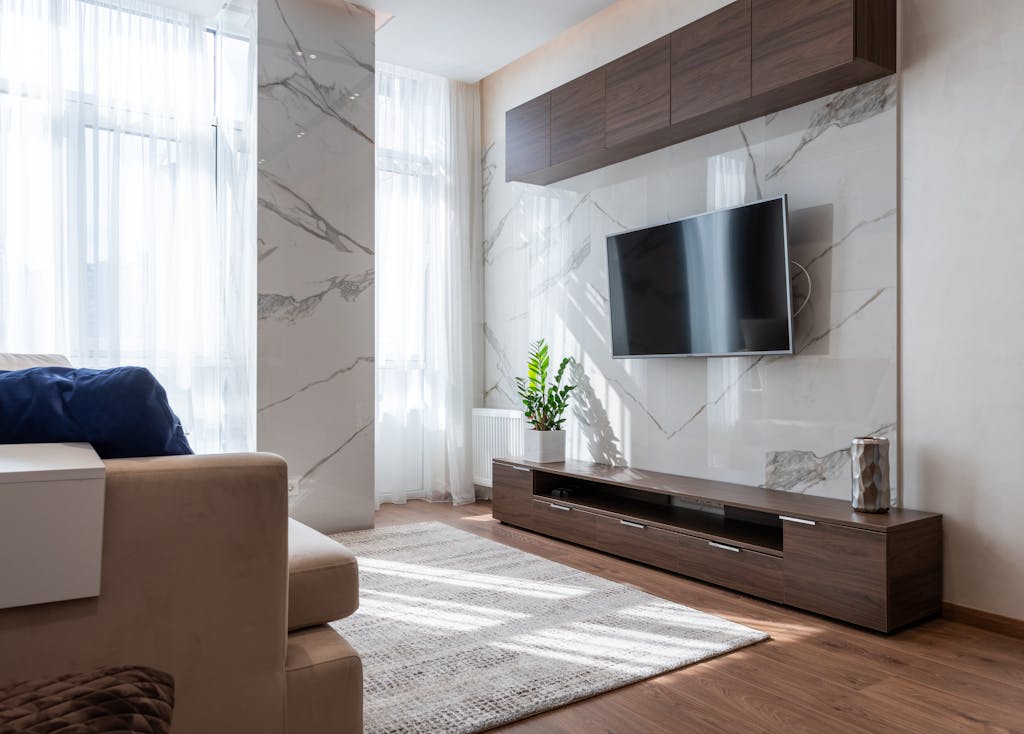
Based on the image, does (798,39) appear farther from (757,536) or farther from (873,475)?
(757,536)

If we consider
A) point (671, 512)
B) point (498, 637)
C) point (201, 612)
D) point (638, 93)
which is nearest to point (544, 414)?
point (671, 512)

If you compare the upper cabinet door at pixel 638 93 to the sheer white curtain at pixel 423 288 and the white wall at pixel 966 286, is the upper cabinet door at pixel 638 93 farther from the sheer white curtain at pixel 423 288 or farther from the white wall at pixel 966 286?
the sheer white curtain at pixel 423 288

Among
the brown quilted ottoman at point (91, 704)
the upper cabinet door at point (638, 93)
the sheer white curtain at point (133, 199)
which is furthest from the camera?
the sheer white curtain at point (133, 199)

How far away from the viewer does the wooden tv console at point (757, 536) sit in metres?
2.58

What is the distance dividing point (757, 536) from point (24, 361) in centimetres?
293

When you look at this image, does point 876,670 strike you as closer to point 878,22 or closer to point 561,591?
point 561,591

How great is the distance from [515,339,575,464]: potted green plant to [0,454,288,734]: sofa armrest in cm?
293

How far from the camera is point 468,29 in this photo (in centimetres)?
451

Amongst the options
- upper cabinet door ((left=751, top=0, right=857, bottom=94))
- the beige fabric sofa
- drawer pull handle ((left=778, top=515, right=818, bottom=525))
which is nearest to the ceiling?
upper cabinet door ((left=751, top=0, right=857, bottom=94))

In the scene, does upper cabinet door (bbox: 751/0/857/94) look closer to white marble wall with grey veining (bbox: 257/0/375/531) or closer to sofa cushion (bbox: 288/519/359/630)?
white marble wall with grey veining (bbox: 257/0/375/531)

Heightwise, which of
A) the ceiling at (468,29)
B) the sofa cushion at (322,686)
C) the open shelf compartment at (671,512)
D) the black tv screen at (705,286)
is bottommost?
the open shelf compartment at (671,512)

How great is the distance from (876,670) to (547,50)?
13.2ft

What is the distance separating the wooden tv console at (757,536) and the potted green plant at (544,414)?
0.12 m

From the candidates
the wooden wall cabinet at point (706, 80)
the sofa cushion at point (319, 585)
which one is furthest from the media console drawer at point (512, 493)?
the sofa cushion at point (319, 585)
